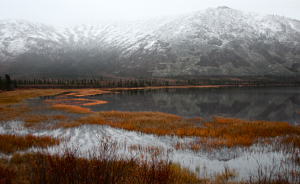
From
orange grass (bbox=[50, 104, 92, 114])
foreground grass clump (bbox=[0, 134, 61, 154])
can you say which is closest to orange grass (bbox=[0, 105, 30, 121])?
orange grass (bbox=[50, 104, 92, 114])

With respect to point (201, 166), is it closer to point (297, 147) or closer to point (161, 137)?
point (161, 137)

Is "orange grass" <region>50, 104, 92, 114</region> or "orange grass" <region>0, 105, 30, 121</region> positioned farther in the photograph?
"orange grass" <region>50, 104, 92, 114</region>

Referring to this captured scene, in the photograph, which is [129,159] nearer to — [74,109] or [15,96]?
[74,109]

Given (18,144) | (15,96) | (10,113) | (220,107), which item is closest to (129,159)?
(18,144)

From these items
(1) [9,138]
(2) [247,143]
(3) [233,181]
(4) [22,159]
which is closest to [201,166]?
(3) [233,181]

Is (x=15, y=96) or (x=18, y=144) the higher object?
(x=18, y=144)

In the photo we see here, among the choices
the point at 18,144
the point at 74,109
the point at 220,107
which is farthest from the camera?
the point at 220,107

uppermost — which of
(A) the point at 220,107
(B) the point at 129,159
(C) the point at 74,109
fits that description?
(B) the point at 129,159

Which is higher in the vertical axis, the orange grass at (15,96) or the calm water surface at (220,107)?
the orange grass at (15,96)

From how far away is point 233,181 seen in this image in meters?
8.88

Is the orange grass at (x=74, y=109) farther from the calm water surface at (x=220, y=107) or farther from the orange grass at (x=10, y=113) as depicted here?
the orange grass at (x=10, y=113)

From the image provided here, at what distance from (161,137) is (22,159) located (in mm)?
11565

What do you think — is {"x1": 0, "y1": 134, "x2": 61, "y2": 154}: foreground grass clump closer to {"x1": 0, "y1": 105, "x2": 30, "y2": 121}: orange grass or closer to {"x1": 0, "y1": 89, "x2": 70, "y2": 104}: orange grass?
{"x1": 0, "y1": 105, "x2": 30, "y2": 121}: orange grass

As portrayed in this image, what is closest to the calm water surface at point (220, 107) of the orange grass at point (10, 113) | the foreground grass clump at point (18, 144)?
the orange grass at point (10, 113)
